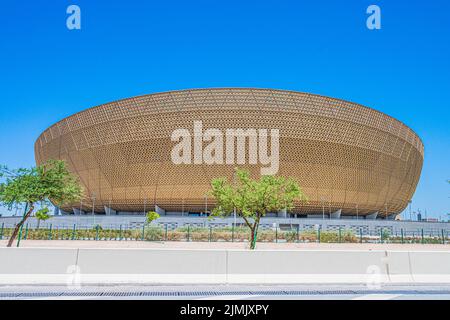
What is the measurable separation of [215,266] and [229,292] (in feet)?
4.77

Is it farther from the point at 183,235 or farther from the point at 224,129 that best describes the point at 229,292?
the point at 224,129

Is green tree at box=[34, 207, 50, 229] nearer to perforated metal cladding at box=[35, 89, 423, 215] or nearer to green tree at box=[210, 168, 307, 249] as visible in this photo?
green tree at box=[210, 168, 307, 249]

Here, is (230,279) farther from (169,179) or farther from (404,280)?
(169,179)

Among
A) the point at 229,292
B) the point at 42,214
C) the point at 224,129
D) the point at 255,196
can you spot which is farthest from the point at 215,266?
the point at 224,129

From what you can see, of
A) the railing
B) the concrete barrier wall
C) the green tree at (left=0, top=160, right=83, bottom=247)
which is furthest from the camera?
the railing

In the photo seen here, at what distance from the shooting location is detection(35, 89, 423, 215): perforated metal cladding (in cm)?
4575

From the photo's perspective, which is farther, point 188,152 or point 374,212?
point 374,212

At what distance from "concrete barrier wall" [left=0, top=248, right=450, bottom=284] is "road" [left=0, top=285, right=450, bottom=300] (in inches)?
17.7

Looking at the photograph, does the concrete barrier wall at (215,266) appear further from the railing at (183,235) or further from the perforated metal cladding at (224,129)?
the perforated metal cladding at (224,129)

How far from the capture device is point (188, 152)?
46.2 m

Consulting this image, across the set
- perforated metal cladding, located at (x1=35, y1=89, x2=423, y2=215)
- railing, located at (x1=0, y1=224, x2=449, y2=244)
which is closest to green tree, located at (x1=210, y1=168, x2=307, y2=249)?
railing, located at (x1=0, y1=224, x2=449, y2=244)

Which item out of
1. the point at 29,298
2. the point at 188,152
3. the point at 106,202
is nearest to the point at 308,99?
the point at 188,152

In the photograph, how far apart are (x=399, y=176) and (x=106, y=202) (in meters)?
41.5

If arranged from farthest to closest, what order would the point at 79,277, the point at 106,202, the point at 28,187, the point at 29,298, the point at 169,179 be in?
the point at 106,202 → the point at 169,179 → the point at 28,187 → the point at 79,277 → the point at 29,298
